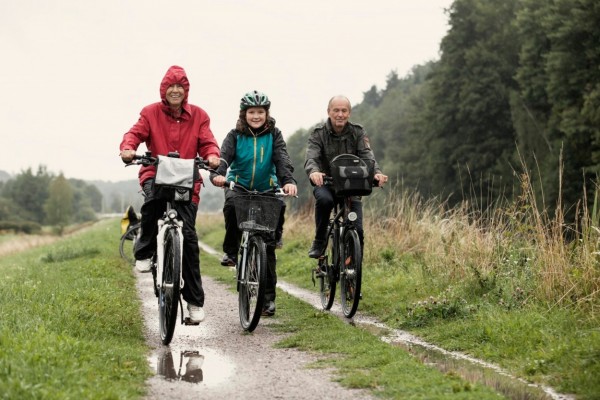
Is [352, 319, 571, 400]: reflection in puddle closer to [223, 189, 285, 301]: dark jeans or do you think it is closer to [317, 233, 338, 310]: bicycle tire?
[317, 233, 338, 310]: bicycle tire

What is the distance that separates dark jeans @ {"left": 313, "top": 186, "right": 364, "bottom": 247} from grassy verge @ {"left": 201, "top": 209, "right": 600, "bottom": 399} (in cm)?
98

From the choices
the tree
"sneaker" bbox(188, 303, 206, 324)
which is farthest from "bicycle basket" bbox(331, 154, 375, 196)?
the tree

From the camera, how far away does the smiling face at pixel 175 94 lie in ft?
24.1

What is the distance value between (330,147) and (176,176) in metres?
2.63

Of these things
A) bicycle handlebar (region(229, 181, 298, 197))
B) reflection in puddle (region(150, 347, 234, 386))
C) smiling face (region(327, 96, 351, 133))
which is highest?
smiling face (region(327, 96, 351, 133))

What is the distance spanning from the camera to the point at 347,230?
870cm

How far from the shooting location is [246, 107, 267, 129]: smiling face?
8234mm

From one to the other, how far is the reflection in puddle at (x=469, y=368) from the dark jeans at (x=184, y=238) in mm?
1900

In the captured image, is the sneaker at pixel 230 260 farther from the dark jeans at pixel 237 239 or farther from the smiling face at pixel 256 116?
the smiling face at pixel 256 116

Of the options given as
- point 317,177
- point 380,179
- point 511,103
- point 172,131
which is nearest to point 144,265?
point 172,131

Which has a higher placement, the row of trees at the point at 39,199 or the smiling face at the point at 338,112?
the smiling face at the point at 338,112

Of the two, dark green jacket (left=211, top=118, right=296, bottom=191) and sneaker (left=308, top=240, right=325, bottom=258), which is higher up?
dark green jacket (left=211, top=118, right=296, bottom=191)

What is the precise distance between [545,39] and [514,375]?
33661 mm

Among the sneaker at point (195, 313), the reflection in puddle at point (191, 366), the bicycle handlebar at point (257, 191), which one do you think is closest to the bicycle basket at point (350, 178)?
the bicycle handlebar at point (257, 191)
